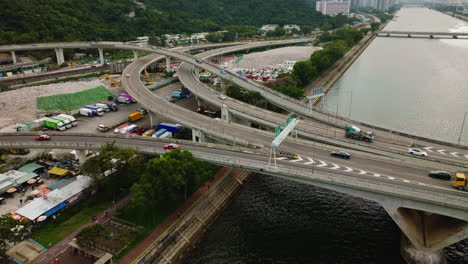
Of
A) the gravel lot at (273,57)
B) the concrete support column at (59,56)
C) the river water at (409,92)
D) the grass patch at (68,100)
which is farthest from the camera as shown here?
the gravel lot at (273,57)

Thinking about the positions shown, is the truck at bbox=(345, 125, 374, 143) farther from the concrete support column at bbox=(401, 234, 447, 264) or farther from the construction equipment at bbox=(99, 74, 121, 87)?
the construction equipment at bbox=(99, 74, 121, 87)

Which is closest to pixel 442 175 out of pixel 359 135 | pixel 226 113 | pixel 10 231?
pixel 359 135

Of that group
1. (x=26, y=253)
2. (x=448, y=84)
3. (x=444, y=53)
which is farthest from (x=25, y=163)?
(x=444, y=53)

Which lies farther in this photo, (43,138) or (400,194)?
(43,138)

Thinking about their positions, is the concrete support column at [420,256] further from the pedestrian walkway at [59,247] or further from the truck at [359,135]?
the pedestrian walkway at [59,247]

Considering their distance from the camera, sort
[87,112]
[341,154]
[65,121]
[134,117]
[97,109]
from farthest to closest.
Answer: [97,109] < [87,112] < [134,117] < [65,121] < [341,154]

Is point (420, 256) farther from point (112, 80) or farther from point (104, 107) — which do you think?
point (112, 80)

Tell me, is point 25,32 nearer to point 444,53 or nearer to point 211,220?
point 211,220

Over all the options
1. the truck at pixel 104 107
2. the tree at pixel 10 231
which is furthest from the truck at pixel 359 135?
the truck at pixel 104 107
